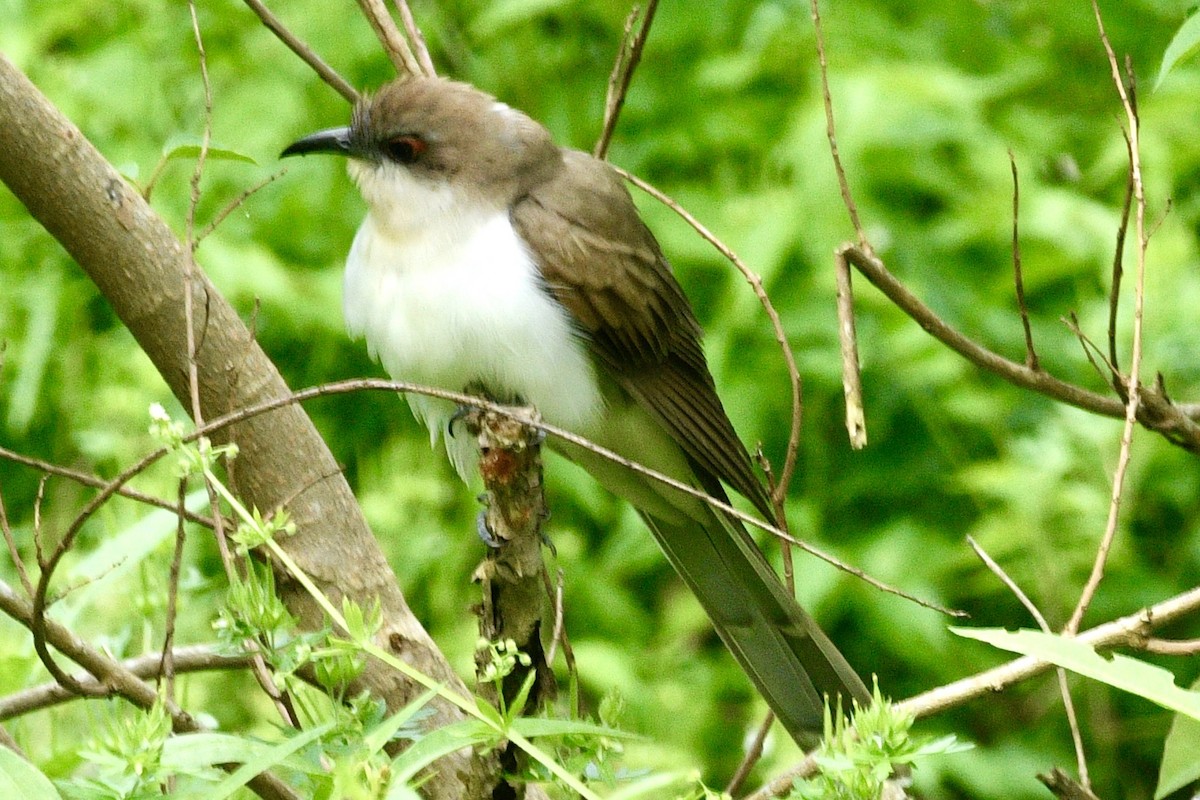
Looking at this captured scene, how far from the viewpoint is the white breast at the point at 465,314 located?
9.81 feet

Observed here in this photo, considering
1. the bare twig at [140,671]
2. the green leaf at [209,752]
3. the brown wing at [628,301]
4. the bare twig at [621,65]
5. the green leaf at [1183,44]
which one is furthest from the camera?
the brown wing at [628,301]

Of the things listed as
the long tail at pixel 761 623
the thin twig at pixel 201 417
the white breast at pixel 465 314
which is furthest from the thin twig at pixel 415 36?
the long tail at pixel 761 623

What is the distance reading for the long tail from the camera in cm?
296

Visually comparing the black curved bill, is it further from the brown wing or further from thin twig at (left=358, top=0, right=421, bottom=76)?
the brown wing

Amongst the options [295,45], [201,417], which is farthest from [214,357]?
[295,45]

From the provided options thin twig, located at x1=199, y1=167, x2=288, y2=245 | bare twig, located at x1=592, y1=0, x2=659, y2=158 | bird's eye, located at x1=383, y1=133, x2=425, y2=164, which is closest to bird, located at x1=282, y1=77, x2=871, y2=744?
bird's eye, located at x1=383, y1=133, x2=425, y2=164

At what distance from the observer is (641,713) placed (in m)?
4.17

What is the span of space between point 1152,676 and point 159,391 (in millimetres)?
2931

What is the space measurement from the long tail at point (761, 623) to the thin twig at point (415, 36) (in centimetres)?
112

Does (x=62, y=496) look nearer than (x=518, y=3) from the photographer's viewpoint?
No

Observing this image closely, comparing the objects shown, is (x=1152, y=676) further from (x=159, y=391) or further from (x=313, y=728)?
(x=159, y=391)

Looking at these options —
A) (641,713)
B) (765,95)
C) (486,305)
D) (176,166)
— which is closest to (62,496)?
(176,166)

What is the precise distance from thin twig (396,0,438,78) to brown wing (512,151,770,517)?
1.11 feet

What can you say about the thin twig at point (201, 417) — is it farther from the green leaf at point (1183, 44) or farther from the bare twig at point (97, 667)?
the green leaf at point (1183, 44)
